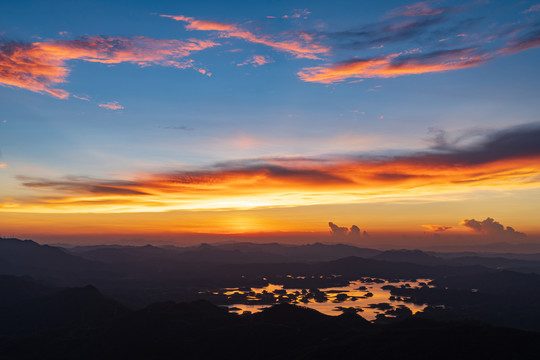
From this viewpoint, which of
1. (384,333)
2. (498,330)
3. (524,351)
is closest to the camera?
(524,351)

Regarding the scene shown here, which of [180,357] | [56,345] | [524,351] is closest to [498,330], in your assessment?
[524,351]

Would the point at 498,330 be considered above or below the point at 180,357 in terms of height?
above

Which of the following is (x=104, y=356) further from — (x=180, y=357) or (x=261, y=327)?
(x=261, y=327)

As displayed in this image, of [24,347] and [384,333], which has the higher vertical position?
[384,333]

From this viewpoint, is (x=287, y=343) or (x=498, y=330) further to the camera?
(x=287, y=343)

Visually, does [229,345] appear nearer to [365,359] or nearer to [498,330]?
[365,359]

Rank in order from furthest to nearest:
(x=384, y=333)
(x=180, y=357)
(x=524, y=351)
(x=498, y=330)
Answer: (x=180, y=357)
(x=384, y=333)
(x=498, y=330)
(x=524, y=351)

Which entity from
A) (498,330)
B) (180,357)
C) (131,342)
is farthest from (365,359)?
(131,342)

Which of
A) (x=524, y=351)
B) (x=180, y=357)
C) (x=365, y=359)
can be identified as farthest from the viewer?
(x=180, y=357)

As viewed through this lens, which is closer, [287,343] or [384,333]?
[384,333]

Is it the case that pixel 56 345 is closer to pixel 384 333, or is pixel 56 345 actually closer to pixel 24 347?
pixel 24 347
